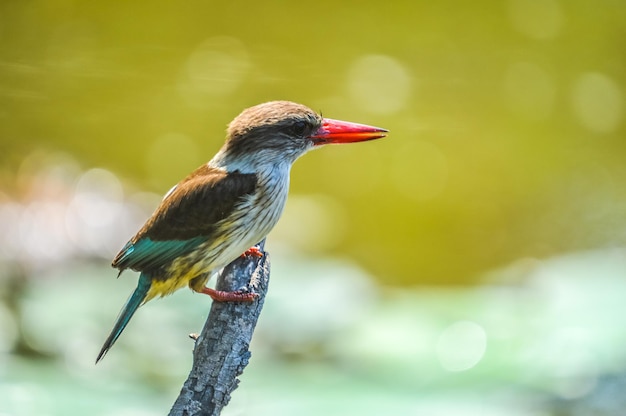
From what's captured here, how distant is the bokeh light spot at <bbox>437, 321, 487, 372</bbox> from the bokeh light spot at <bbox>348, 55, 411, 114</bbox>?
3.46 metres

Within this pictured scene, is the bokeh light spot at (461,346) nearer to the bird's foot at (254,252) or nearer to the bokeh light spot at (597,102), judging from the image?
the bird's foot at (254,252)

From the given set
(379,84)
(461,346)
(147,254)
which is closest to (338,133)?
(147,254)

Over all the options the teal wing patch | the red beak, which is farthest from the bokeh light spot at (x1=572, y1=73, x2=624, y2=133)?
the teal wing patch

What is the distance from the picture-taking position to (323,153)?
751cm

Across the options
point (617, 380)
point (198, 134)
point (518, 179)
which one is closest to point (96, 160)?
point (198, 134)

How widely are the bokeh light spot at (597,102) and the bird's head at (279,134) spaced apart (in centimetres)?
438

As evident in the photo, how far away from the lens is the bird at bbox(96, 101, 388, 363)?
3566mm

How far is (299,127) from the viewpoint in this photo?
3.83m

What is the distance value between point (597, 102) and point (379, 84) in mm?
1722

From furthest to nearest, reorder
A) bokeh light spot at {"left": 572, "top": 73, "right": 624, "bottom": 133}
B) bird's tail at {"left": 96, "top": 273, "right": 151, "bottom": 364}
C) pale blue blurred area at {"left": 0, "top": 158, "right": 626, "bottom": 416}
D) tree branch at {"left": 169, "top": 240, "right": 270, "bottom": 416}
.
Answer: bokeh light spot at {"left": 572, "top": 73, "right": 624, "bottom": 133}
pale blue blurred area at {"left": 0, "top": 158, "right": 626, "bottom": 416}
bird's tail at {"left": 96, "top": 273, "right": 151, "bottom": 364}
tree branch at {"left": 169, "top": 240, "right": 270, "bottom": 416}

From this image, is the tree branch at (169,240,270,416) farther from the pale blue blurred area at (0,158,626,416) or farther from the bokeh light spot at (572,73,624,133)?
the bokeh light spot at (572,73,624,133)

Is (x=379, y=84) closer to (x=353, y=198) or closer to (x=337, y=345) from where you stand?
(x=353, y=198)

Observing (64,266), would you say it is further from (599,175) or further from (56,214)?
(599,175)

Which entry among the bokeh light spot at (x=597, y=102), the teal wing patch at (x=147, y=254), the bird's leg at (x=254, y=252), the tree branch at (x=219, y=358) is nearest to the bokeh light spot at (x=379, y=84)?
the bokeh light spot at (x=597, y=102)
